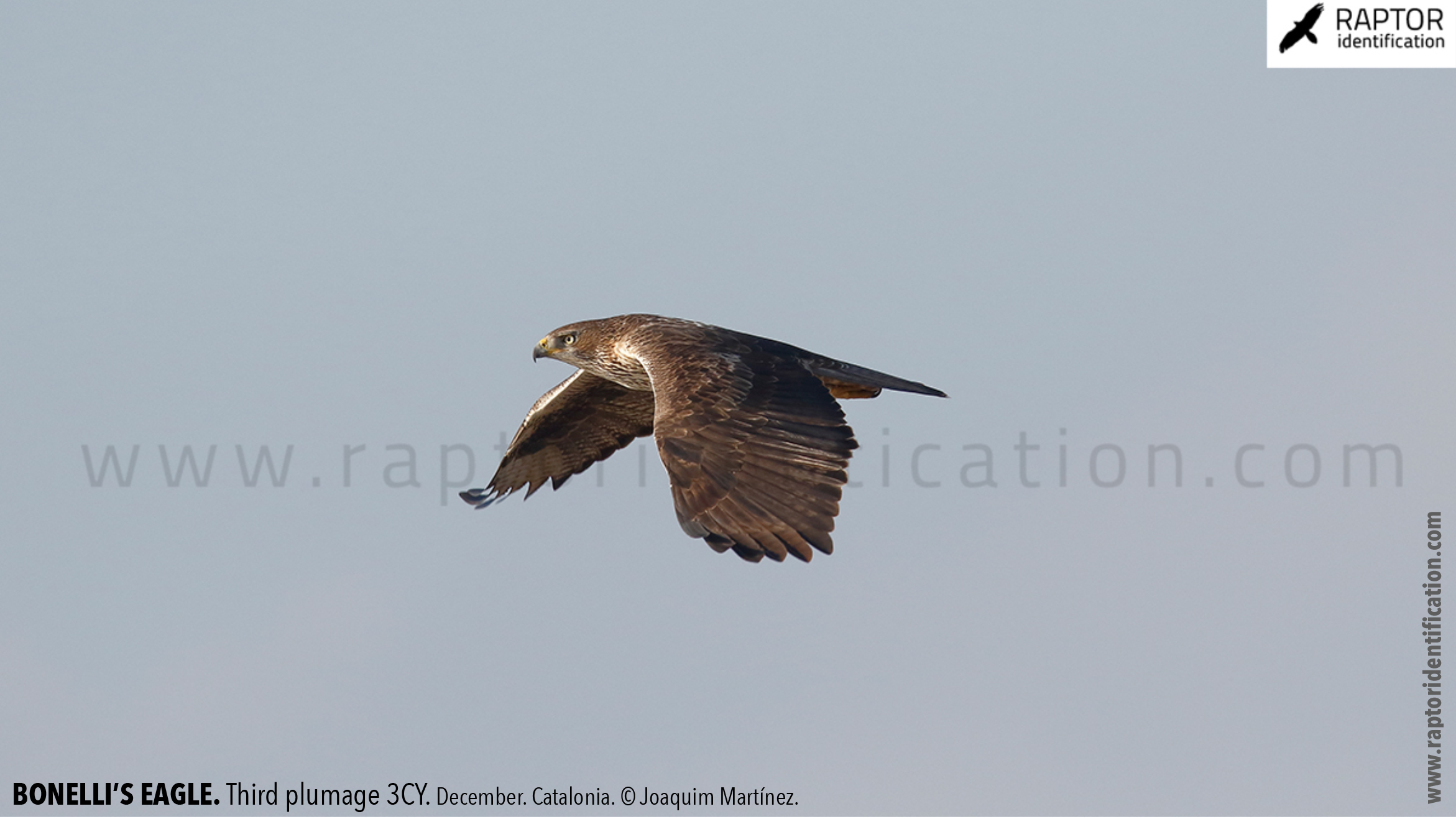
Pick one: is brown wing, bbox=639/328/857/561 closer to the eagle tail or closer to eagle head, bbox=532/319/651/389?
the eagle tail

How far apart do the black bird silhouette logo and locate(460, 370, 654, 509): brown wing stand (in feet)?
23.1

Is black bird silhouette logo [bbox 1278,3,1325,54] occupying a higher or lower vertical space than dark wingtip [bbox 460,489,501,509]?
higher

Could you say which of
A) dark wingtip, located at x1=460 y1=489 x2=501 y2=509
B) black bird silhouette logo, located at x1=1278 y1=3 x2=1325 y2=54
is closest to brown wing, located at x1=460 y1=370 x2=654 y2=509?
dark wingtip, located at x1=460 y1=489 x2=501 y2=509

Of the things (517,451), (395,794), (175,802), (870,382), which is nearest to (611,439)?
(517,451)

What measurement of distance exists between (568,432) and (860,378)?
2.80 meters

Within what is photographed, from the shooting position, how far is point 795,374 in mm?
11320

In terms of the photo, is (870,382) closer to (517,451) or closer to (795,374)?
(795,374)

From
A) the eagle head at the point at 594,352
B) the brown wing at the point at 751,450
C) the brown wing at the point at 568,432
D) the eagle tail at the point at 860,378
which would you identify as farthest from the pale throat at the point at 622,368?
the eagle tail at the point at 860,378

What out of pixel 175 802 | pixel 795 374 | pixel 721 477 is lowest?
pixel 175 802

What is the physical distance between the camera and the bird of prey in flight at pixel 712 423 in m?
9.94

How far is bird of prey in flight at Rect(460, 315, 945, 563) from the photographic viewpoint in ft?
32.6

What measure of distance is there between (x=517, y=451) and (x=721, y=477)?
3.69 m

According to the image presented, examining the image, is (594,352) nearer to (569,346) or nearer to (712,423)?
(569,346)

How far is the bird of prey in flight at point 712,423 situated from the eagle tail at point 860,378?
0.04ft
